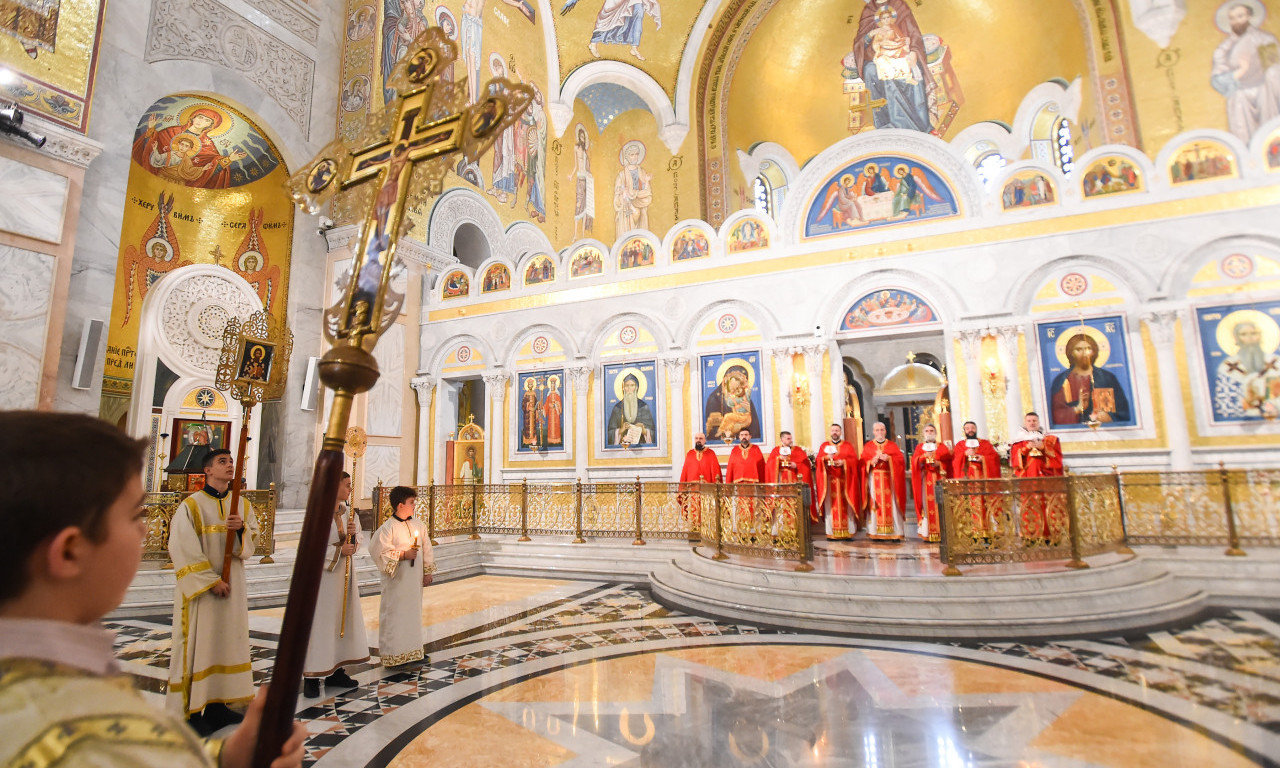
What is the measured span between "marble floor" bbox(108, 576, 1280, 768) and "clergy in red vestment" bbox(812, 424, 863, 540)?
431cm

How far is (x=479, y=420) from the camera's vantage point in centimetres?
1677

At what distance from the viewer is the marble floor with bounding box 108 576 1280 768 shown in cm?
343

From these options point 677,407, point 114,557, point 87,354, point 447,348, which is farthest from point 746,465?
point 87,354

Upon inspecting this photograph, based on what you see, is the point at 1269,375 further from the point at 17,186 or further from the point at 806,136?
the point at 17,186

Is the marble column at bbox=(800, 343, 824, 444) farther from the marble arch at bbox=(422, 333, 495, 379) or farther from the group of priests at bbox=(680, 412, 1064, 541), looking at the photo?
the marble arch at bbox=(422, 333, 495, 379)

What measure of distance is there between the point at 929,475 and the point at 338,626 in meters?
8.18

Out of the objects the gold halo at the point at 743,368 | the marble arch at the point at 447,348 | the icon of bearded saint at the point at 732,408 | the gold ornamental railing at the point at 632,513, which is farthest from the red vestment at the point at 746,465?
the marble arch at the point at 447,348

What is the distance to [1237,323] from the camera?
945cm

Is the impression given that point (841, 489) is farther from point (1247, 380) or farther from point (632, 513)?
point (1247, 380)

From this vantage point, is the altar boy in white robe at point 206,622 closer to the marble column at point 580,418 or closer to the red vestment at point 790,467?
the red vestment at point 790,467

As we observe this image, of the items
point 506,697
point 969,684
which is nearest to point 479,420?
point 506,697

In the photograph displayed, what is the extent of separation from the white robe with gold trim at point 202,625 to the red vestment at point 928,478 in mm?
8653

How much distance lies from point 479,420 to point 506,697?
12.9 meters

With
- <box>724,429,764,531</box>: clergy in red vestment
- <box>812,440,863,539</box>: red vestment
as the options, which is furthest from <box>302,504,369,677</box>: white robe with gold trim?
<box>812,440,863,539</box>: red vestment
